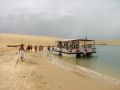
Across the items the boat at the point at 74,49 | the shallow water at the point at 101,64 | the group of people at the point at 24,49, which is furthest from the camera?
the boat at the point at 74,49

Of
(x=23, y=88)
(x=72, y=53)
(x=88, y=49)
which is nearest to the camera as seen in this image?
(x=23, y=88)

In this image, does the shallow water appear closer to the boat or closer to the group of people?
the boat

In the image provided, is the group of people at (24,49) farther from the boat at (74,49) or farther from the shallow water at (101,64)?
the shallow water at (101,64)

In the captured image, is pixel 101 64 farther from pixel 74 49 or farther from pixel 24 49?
pixel 24 49

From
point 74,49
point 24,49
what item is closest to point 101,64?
point 74,49

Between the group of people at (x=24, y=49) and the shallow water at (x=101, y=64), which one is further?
the group of people at (x=24, y=49)

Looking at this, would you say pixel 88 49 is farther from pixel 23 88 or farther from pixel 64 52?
pixel 23 88

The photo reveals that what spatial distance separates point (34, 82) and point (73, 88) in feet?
7.37

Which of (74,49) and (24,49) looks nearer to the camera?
(24,49)

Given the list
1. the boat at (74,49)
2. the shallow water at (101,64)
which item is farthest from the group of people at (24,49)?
the shallow water at (101,64)

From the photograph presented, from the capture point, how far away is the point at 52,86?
14406 mm

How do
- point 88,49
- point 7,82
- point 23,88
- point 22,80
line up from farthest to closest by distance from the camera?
1. point 88,49
2. point 22,80
3. point 7,82
4. point 23,88

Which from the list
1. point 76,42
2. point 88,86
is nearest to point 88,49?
point 76,42

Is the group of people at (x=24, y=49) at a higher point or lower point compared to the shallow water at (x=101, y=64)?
higher
